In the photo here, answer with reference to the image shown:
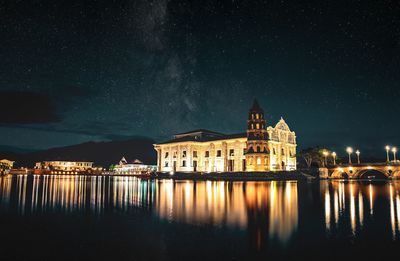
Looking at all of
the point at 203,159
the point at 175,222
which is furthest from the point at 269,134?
the point at 175,222

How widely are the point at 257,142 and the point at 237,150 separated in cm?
906

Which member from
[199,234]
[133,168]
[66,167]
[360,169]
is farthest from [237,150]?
Result: [66,167]

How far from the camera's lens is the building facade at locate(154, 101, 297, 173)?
88938 mm

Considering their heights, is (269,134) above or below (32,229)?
above

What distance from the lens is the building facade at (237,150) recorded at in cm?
8894

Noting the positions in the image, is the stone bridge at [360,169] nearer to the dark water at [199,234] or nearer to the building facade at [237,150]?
the building facade at [237,150]

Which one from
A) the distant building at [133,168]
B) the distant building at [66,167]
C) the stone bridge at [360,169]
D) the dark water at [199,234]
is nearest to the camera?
the dark water at [199,234]

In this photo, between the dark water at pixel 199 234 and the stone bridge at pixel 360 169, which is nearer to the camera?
the dark water at pixel 199 234

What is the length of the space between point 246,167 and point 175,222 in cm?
7492

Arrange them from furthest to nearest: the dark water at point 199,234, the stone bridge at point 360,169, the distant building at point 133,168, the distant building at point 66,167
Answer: the distant building at point 66,167 < the distant building at point 133,168 < the stone bridge at point 360,169 < the dark water at point 199,234

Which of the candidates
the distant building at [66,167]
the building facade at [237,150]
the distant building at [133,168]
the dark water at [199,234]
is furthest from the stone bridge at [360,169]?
the distant building at [66,167]

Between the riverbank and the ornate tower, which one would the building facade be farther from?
the riverbank

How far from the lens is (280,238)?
13.0 metres

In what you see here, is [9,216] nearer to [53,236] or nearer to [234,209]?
[53,236]
